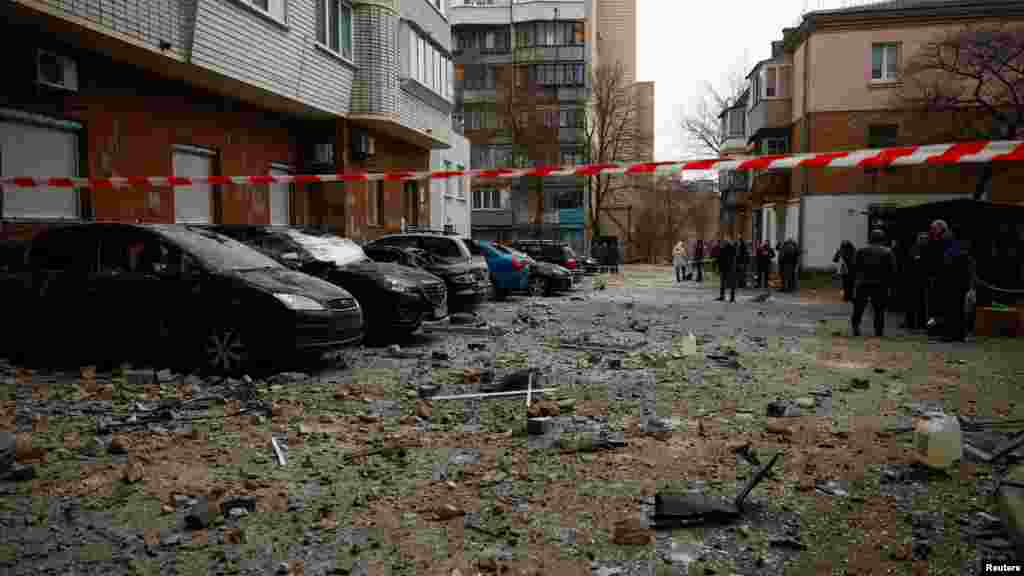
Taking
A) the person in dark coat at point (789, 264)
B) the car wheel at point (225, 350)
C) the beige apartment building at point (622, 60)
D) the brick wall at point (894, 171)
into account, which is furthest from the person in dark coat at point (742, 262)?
the beige apartment building at point (622, 60)

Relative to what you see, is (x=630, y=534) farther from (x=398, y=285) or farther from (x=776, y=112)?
(x=776, y=112)

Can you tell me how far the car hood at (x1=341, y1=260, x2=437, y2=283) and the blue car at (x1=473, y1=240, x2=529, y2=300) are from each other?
21.3 ft

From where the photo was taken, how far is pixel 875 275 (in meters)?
11.3

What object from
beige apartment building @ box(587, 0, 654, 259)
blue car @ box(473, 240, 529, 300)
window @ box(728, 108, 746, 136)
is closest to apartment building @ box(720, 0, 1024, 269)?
window @ box(728, 108, 746, 136)

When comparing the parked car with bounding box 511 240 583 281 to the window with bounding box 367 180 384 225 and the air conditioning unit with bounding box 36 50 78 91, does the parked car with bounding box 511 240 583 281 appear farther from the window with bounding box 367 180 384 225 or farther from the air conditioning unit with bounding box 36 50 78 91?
the air conditioning unit with bounding box 36 50 78 91

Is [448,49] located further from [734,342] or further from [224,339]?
[224,339]

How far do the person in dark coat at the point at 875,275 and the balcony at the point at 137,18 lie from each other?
11798 millimetres

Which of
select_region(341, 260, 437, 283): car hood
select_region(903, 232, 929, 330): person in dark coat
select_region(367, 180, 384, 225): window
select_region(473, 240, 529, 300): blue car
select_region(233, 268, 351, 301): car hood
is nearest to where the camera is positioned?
select_region(233, 268, 351, 301): car hood

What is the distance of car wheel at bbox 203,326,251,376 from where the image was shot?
746 centimetres

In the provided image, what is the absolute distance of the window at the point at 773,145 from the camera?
34.7 metres

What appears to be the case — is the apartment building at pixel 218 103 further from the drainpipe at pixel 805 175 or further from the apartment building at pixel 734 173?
the apartment building at pixel 734 173

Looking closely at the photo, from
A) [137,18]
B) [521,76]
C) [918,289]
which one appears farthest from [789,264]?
[521,76]

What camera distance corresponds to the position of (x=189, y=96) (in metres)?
13.2

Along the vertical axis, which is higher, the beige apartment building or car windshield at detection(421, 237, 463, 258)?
the beige apartment building
